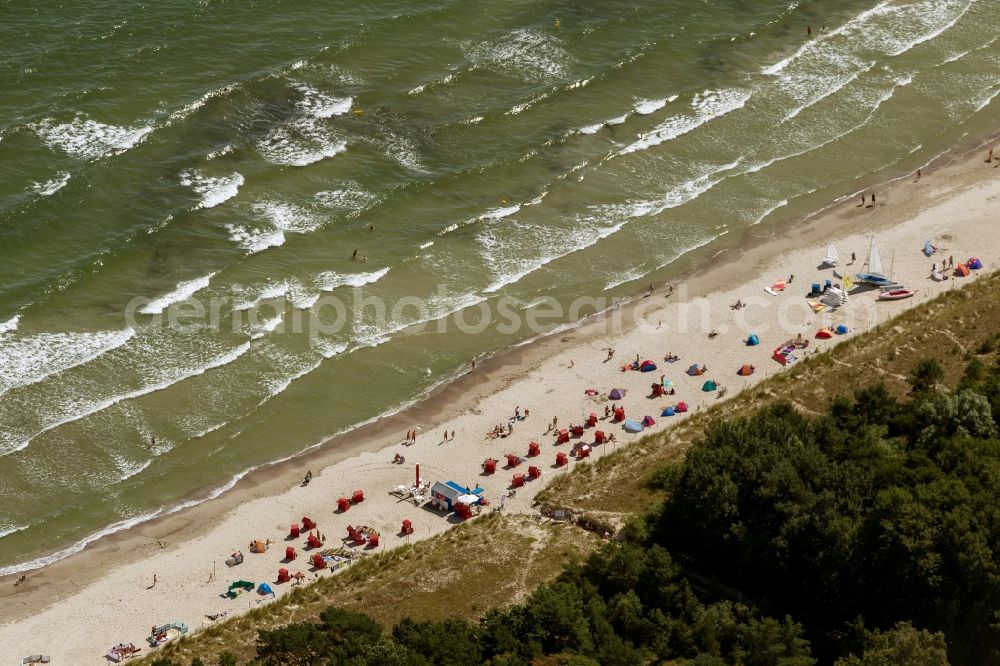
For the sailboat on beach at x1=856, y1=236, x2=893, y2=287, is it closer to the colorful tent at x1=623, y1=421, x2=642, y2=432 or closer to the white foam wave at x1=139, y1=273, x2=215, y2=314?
the colorful tent at x1=623, y1=421, x2=642, y2=432

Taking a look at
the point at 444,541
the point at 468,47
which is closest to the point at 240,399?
the point at 444,541

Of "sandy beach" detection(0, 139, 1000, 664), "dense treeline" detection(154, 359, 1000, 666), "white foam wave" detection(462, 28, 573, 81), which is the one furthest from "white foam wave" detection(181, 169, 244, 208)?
"dense treeline" detection(154, 359, 1000, 666)

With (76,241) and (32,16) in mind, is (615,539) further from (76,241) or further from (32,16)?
(32,16)

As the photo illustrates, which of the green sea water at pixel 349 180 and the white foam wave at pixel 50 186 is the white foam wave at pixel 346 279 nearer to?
the green sea water at pixel 349 180

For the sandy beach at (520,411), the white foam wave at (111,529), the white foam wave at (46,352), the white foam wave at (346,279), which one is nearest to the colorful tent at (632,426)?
the sandy beach at (520,411)

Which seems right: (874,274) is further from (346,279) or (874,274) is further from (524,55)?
(524,55)

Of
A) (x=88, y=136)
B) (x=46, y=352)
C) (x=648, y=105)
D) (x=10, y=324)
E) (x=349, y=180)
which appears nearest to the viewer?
(x=46, y=352)

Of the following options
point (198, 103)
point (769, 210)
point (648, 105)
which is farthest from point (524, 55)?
point (198, 103)
